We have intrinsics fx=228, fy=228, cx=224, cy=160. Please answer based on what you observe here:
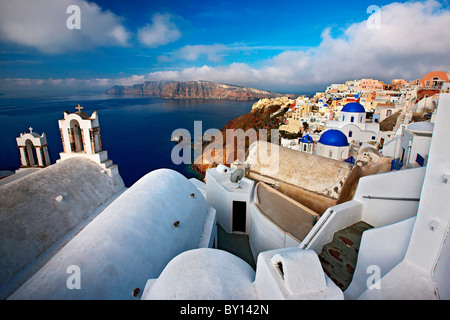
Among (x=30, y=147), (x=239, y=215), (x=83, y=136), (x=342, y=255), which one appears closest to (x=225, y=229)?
(x=239, y=215)

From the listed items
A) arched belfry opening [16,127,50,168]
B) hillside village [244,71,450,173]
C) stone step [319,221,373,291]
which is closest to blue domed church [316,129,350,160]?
hillside village [244,71,450,173]

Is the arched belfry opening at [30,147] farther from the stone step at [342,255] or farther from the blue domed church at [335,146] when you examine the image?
the blue domed church at [335,146]

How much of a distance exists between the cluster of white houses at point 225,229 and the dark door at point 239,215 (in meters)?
0.07

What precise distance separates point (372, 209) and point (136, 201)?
26.1ft

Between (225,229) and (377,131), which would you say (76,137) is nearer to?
(225,229)

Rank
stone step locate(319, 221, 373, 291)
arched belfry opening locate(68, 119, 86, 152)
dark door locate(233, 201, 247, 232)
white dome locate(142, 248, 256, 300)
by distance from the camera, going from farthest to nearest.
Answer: dark door locate(233, 201, 247, 232), arched belfry opening locate(68, 119, 86, 152), stone step locate(319, 221, 373, 291), white dome locate(142, 248, 256, 300)

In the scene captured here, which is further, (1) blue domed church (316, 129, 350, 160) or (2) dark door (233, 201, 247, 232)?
(1) blue domed church (316, 129, 350, 160)

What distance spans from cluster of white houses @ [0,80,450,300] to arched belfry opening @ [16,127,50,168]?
3.8 inches

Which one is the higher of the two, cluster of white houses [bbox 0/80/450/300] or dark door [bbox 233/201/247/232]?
cluster of white houses [bbox 0/80/450/300]

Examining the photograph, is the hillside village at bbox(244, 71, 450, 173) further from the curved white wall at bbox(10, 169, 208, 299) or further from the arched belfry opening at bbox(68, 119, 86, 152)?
the arched belfry opening at bbox(68, 119, 86, 152)

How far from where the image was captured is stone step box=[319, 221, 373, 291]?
19.5 feet
